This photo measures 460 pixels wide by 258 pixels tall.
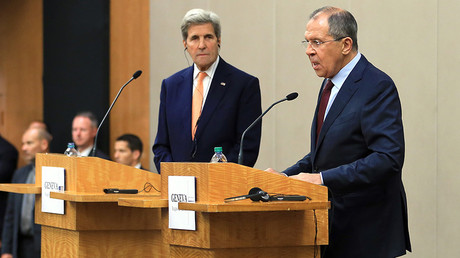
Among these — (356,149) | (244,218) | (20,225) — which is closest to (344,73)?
(356,149)

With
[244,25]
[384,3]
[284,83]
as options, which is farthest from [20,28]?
[384,3]

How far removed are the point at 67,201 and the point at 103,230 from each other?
9.0 inches

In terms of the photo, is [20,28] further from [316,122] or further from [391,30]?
[316,122]

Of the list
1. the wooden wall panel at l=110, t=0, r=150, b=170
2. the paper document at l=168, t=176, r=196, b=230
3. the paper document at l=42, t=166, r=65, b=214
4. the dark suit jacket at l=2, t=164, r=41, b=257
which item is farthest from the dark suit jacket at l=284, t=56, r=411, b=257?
the wooden wall panel at l=110, t=0, r=150, b=170

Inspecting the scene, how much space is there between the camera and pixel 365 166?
301 cm

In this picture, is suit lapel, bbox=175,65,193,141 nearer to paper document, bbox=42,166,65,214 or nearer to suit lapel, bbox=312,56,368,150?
paper document, bbox=42,166,65,214

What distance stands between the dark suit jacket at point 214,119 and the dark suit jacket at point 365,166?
0.82m

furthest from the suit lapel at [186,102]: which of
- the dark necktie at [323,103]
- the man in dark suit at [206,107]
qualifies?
the dark necktie at [323,103]

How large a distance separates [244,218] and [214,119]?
113cm

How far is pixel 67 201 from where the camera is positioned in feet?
12.1

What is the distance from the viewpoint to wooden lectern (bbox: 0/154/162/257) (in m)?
3.62

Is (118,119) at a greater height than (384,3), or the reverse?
(384,3)

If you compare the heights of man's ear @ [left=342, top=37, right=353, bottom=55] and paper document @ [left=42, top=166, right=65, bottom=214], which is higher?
man's ear @ [left=342, top=37, right=353, bottom=55]

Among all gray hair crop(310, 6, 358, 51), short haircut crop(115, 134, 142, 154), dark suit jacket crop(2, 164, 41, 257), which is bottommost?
dark suit jacket crop(2, 164, 41, 257)
